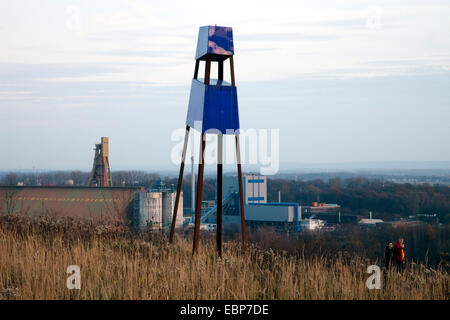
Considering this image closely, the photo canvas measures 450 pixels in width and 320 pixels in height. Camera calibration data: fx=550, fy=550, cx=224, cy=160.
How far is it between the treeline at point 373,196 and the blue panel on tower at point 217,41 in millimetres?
64358

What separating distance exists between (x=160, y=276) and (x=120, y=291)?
905mm

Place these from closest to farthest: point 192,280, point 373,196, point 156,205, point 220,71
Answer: point 192,280 < point 220,71 < point 156,205 < point 373,196

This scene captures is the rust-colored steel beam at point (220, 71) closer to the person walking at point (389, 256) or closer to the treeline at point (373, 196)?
the person walking at point (389, 256)

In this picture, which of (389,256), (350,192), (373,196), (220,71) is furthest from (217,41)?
(350,192)

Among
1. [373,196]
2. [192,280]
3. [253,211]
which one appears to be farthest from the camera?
[373,196]

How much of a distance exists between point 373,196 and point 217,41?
7729cm

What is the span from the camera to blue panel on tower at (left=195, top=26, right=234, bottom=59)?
842cm

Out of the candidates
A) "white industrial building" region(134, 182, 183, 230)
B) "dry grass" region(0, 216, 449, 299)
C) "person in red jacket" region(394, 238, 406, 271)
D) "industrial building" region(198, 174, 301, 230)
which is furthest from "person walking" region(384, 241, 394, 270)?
"industrial building" region(198, 174, 301, 230)

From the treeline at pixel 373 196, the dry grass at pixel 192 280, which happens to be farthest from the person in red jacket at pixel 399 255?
the treeline at pixel 373 196

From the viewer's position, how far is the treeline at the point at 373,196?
75875mm

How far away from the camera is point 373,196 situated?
82125 mm

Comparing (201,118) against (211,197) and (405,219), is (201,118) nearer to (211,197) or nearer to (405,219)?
(405,219)

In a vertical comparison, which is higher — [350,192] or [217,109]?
[217,109]

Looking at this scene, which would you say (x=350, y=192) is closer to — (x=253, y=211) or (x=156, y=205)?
(x=253, y=211)
